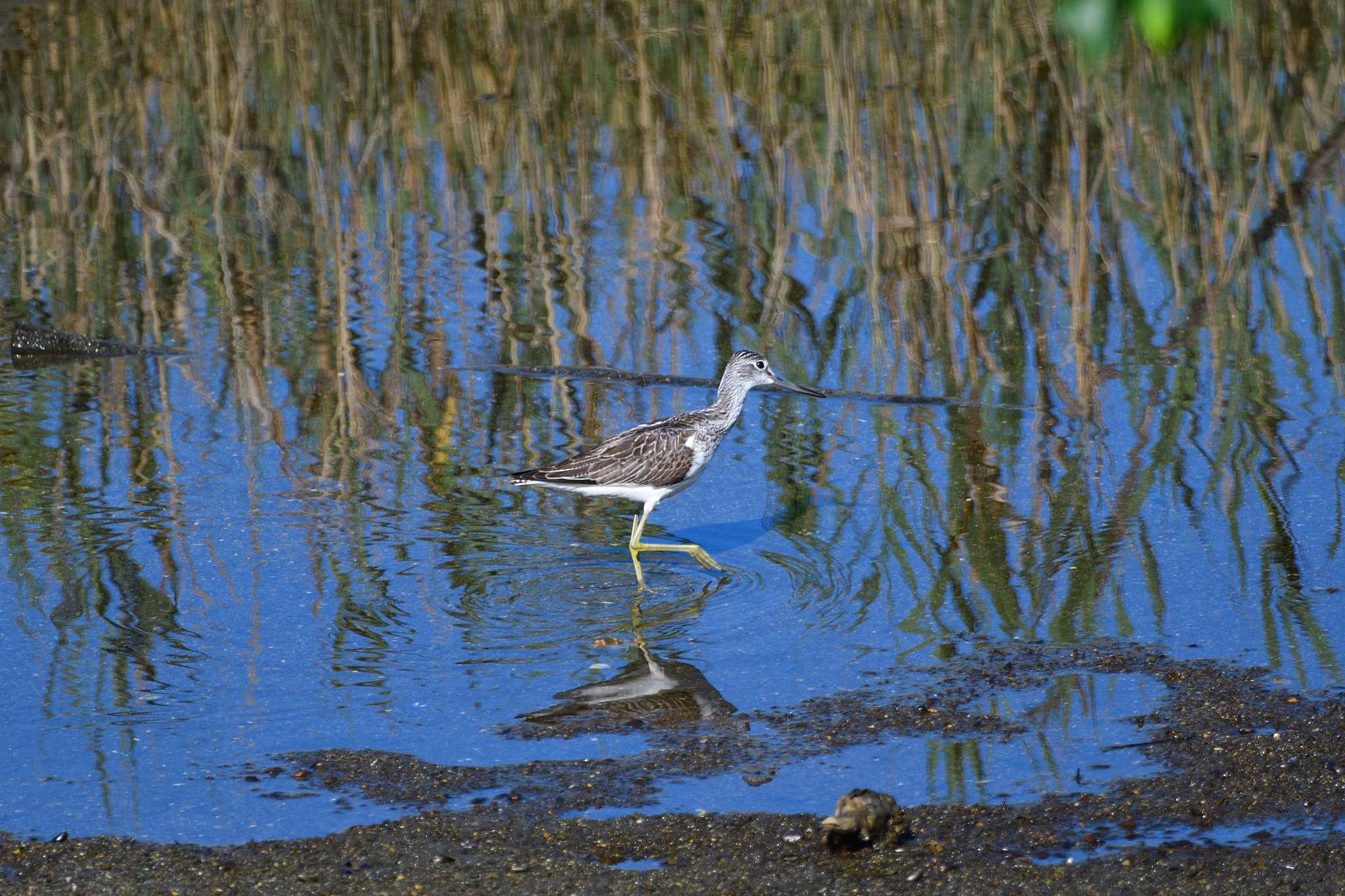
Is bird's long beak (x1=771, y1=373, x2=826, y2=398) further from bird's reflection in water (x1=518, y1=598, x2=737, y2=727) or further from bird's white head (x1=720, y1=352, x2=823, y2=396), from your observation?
bird's reflection in water (x1=518, y1=598, x2=737, y2=727)

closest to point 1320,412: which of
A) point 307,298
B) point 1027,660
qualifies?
point 1027,660

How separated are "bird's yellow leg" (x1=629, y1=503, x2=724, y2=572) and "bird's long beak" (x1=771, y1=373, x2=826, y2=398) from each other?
1.12m

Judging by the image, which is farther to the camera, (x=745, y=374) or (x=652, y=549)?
(x=745, y=374)

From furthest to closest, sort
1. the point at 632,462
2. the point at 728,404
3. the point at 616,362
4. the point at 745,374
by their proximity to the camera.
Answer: the point at 616,362 → the point at 745,374 → the point at 728,404 → the point at 632,462

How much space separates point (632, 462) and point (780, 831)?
2985 mm

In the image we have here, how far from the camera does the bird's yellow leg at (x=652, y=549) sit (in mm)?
7676

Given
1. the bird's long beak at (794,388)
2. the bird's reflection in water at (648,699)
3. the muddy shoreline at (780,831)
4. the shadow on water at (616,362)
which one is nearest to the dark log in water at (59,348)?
the shadow on water at (616,362)

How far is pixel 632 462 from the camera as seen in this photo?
786cm

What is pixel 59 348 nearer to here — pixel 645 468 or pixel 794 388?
pixel 645 468

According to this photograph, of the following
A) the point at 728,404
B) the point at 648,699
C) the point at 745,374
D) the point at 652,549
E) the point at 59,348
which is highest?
the point at 59,348

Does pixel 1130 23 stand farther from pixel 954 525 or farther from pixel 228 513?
pixel 228 513

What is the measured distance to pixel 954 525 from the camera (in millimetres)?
7863

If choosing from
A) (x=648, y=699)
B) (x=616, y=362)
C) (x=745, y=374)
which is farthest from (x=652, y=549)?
(x=616, y=362)

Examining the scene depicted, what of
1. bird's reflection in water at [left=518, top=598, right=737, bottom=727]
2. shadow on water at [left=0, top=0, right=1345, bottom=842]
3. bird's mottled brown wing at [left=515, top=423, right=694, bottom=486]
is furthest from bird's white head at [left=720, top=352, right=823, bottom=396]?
bird's reflection in water at [left=518, top=598, right=737, bottom=727]
